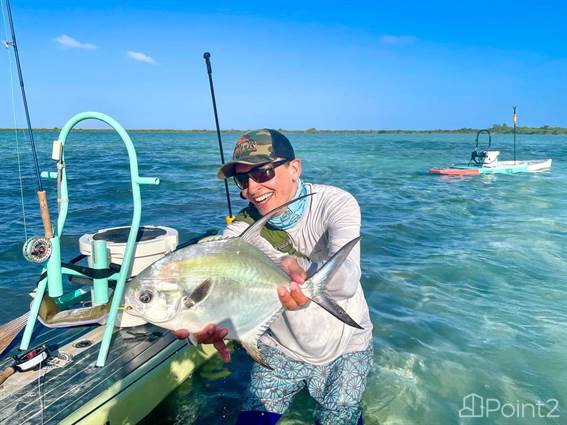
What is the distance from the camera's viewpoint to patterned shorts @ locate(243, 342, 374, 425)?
118 inches

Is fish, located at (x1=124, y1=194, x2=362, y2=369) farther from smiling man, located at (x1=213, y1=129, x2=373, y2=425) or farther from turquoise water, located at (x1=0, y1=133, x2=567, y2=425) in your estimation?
turquoise water, located at (x1=0, y1=133, x2=567, y2=425)

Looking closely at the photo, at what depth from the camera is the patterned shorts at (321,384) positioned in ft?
9.85

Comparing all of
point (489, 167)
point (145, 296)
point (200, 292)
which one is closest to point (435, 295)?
point (200, 292)

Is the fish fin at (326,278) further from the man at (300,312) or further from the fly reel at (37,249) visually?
the fly reel at (37,249)

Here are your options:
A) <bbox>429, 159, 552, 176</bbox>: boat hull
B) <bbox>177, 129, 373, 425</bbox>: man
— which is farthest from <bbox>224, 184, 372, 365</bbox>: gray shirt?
<bbox>429, 159, 552, 176</bbox>: boat hull

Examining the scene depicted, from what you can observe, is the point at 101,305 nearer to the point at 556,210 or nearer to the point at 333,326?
the point at 333,326

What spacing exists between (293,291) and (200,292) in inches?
19.6

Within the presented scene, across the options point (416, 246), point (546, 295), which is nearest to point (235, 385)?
point (546, 295)

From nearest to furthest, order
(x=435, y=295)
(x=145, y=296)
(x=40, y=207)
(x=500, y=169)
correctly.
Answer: (x=145, y=296)
(x=40, y=207)
(x=435, y=295)
(x=500, y=169)

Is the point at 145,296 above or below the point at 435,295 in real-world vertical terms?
above

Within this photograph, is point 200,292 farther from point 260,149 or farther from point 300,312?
point 260,149

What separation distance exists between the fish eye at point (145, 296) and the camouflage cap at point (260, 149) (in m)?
1.03

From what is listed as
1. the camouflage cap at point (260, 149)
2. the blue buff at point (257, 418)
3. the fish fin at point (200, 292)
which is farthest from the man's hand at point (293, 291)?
the blue buff at point (257, 418)

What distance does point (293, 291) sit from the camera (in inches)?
89.2
